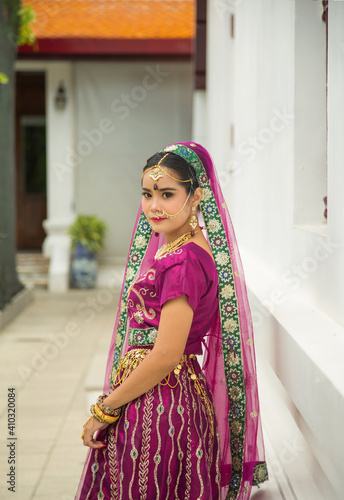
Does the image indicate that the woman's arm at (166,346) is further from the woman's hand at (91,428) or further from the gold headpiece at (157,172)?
the gold headpiece at (157,172)

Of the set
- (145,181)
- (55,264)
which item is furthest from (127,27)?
(145,181)

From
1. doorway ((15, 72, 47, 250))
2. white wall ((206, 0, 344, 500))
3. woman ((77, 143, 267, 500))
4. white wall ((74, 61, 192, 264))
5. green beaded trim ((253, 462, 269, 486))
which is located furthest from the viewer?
doorway ((15, 72, 47, 250))

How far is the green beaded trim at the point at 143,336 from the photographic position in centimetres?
194

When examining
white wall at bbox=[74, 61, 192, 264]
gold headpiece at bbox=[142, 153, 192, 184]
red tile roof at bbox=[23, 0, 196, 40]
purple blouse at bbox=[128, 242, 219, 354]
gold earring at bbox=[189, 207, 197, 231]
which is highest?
red tile roof at bbox=[23, 0, 196, 40]

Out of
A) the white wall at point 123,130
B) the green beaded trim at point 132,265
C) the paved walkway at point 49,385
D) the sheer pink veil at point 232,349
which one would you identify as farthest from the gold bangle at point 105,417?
the white wall at point 123,130

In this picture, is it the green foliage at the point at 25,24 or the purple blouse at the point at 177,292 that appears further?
the green foliage at the point at 25,24

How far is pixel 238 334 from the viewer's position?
198 centimetres

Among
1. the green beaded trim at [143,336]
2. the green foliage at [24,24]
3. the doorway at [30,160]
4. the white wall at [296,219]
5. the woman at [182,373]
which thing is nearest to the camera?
the white wall at [296,219]

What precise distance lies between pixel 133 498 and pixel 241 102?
2537 mm

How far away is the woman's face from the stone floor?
92 centimetres

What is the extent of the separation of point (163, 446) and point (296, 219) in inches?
39.2

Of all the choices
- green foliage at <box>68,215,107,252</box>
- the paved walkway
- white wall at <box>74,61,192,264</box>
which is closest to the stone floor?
the paved walkway

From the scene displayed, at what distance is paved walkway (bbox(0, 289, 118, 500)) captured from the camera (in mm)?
3291

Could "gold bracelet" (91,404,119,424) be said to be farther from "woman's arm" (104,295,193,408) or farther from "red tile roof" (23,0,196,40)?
"red tile roof" (23,0,196,40)
